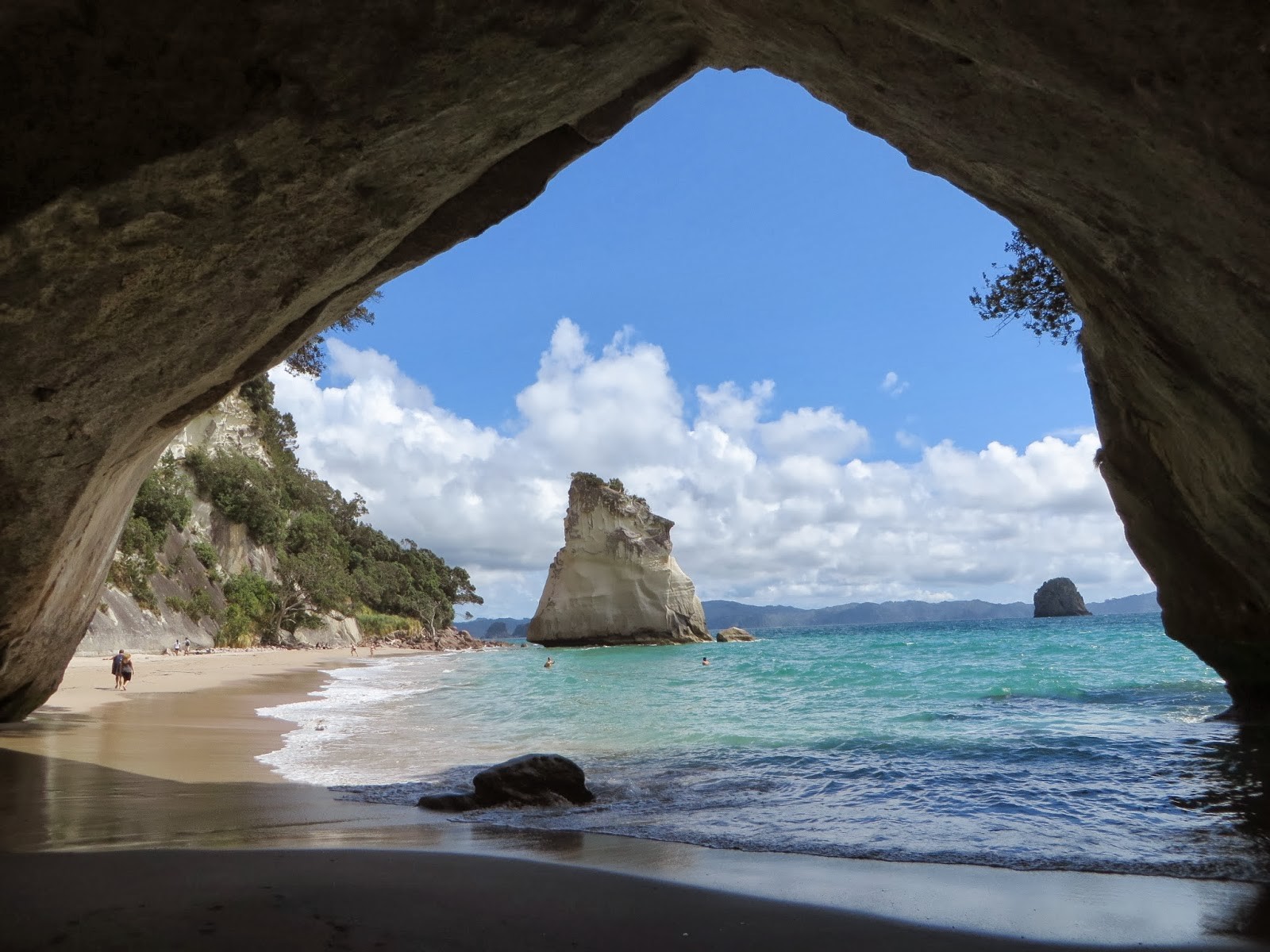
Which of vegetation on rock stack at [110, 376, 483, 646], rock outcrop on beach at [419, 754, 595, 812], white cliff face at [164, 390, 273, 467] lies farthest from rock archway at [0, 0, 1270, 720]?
white cliff face at [164, 390, 273, 467]

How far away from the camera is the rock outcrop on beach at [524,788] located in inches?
272

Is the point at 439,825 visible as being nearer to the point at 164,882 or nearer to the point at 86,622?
the point at 164,882

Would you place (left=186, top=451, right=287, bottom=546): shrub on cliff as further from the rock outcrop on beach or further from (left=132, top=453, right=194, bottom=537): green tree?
the rock outcrop on beach

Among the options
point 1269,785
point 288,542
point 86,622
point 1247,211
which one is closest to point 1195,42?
point 1247,211

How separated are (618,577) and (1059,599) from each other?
284ft

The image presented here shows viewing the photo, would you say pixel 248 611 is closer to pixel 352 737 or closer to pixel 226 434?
pixel 226 434

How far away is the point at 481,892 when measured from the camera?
385 cm

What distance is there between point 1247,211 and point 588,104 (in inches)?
169

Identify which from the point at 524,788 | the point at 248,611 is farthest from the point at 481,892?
the point at 248,611

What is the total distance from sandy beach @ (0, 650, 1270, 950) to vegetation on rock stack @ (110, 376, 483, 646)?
3176 cm

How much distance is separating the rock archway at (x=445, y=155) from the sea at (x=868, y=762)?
9.32ft

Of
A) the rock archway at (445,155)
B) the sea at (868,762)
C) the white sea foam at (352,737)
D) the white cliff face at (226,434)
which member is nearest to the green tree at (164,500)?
the white cliff face at (226,434)

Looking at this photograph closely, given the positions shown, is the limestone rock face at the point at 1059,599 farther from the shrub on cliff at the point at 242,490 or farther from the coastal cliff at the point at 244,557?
the shrub on cliff at the point at 242,490

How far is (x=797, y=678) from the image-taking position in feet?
78.1
